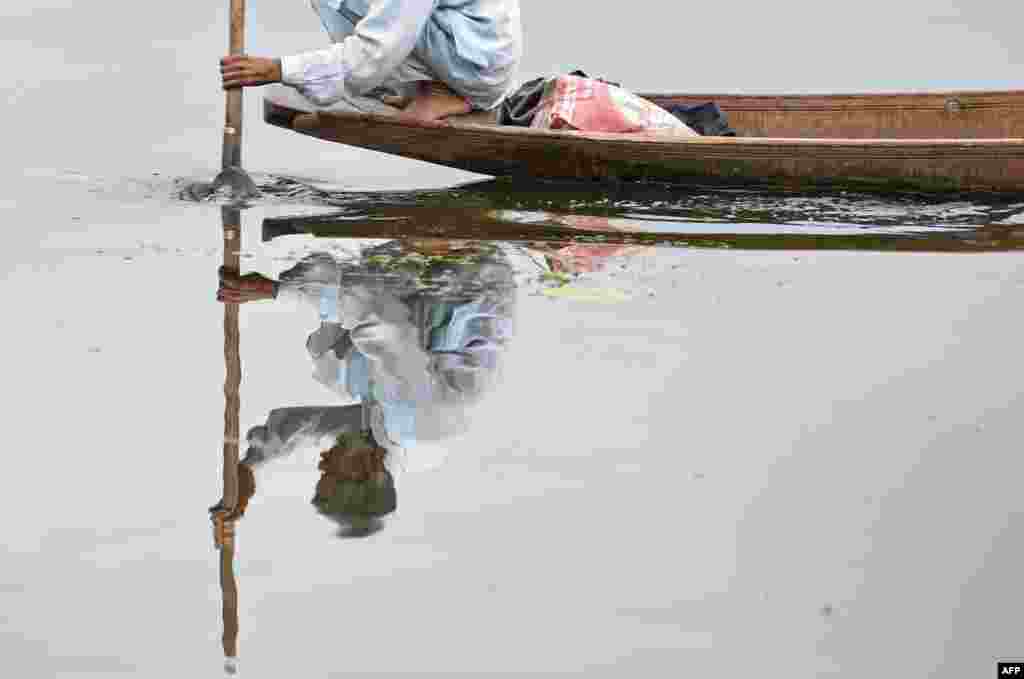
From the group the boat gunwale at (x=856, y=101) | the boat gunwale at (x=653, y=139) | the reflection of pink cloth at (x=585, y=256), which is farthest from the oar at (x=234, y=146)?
the boat gunwale at (x=856, y=101)

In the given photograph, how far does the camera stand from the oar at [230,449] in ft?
12.8

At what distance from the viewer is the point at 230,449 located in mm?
4887

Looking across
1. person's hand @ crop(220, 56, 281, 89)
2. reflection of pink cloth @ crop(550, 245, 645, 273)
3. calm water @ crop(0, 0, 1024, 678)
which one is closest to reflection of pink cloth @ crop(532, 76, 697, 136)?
calm water @ crop(0, 0, 1024, 678)

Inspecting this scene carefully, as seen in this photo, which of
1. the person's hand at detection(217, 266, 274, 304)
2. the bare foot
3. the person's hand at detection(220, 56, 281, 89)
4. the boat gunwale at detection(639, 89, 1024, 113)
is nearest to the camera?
the person's hand at detection(217, 266, 274, 304)

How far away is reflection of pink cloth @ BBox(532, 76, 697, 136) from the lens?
25.4 ft

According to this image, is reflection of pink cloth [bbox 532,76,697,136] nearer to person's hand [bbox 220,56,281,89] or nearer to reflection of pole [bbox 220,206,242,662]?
person's hand [bbox 220,56,281,89]

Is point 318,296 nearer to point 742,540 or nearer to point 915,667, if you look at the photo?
point 742,540

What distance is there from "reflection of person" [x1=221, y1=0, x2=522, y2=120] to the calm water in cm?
42

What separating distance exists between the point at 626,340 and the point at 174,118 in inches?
175

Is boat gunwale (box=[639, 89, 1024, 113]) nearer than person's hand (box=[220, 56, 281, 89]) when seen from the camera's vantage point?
No

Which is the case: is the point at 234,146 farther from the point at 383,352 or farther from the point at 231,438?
the point at 231,438

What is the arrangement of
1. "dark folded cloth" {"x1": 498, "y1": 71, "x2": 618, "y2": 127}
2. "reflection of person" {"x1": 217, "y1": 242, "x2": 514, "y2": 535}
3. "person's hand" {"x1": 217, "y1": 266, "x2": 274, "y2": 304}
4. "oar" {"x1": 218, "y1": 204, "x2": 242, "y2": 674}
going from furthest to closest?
"dark folded cloth" {"x1": 498, "y1": 71, "x2": 618, "y2": 127}
"person's hand" {"x1": 217, "y1": 266, "x2": 274, "y2": 304}
"reflection of person" {"x1": 217, "y1": 242, "x2": 514, "y2": 535}
"oar" {"x1": 218, "y1": 204, "x2": 242, "y2": 674}

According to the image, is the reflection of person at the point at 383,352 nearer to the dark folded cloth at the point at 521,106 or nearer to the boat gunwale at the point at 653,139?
the boat gunwale at the point at 653,139

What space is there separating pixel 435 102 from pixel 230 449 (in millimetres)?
3128
